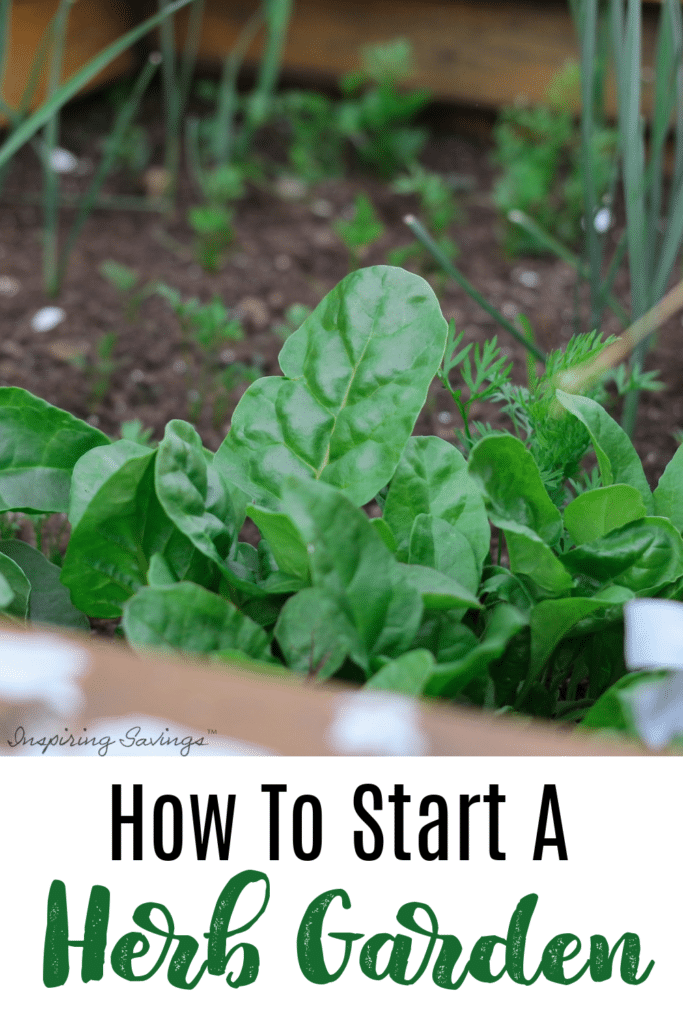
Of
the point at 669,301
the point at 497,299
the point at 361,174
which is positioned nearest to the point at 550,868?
the point at 669,301

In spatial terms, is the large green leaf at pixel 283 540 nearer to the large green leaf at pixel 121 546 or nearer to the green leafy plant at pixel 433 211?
the large green leaf at pixel 121 546

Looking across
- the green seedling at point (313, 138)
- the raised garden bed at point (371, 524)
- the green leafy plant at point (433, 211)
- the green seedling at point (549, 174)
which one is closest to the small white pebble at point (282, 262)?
the green leafy plant at point (433, 211)

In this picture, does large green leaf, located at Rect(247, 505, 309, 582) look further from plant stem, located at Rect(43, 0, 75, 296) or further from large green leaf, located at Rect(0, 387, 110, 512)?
plant stem, located at Rect(43, 0, 75, 296)

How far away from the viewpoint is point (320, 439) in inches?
26.7

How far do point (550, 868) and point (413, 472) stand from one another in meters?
0.29

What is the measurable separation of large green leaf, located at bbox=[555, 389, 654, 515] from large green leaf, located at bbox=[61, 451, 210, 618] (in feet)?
0.95

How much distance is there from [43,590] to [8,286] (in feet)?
3.48

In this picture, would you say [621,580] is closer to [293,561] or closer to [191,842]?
[293,561]

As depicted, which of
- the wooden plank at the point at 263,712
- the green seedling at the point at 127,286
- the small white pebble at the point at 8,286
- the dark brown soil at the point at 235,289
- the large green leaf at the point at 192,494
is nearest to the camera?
the wooden plank at the point at 263,712

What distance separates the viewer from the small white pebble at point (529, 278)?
158 centimetres

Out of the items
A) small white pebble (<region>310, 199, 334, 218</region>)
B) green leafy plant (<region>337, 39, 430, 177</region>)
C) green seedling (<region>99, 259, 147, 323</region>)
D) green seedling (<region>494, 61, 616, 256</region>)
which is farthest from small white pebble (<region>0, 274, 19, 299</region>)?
green seedling (<region>494, 61, 616, 256</region>)

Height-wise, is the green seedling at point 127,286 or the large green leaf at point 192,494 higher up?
the large green leaf at point 192,494

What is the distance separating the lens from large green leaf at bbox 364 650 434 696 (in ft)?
1.61

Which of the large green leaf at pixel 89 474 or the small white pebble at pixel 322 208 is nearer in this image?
the large green leaf at pixel 89 474
